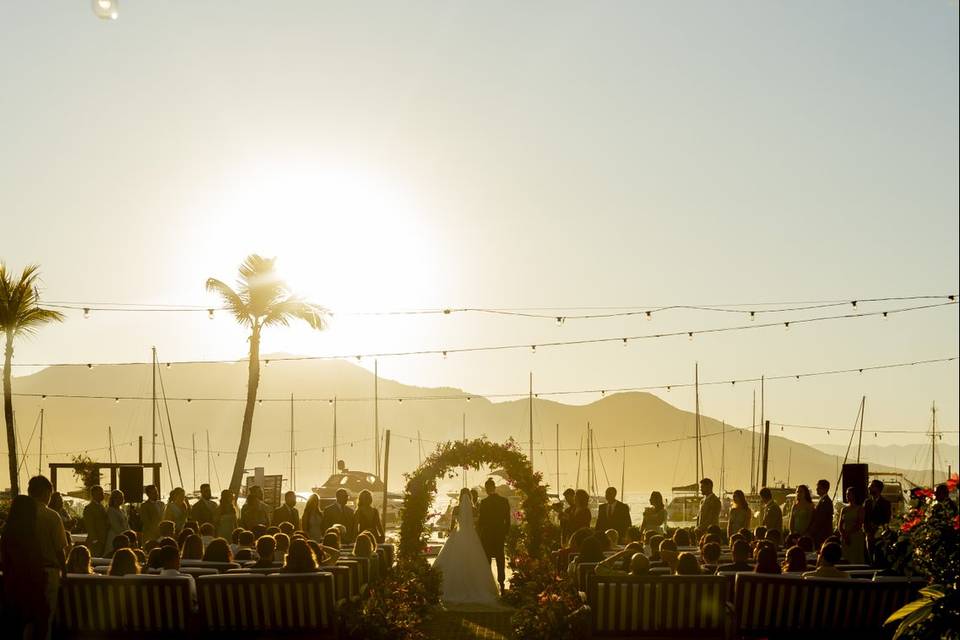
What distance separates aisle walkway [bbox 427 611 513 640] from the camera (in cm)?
1638

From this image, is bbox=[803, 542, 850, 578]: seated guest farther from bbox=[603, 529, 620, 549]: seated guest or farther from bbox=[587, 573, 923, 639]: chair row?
bbox=[603, 529, 620, 549]: seated guest

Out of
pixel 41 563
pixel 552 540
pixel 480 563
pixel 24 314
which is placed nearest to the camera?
pixel 41 563

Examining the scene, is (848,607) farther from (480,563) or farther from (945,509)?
(480,563)

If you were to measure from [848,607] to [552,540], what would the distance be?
386 inches

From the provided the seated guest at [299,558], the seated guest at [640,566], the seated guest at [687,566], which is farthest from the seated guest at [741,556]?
the seated guest at [299,558]

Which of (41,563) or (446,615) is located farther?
(446,615)

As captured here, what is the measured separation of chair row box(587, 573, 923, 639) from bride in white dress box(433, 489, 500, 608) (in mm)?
6611

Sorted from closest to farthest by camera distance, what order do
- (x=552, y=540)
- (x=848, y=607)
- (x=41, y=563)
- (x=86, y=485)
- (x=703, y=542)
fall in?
(x=41, y=563) → (x=848, y=607) → (x=703, y=542) → (x=552, y=540) → (x=86, y=485)

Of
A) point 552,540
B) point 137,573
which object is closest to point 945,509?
point 137,573

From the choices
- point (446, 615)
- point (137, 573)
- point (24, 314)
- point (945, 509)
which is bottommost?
point (446, 615)

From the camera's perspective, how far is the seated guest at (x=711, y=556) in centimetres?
1538

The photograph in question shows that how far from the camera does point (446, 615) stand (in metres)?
18.8

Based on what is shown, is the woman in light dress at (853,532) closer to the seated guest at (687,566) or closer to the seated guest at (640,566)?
the seated guest at (687,566)

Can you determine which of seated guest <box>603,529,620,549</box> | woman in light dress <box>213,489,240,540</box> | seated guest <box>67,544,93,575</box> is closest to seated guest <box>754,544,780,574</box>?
seated guest <box>603,529,620,549</box>
